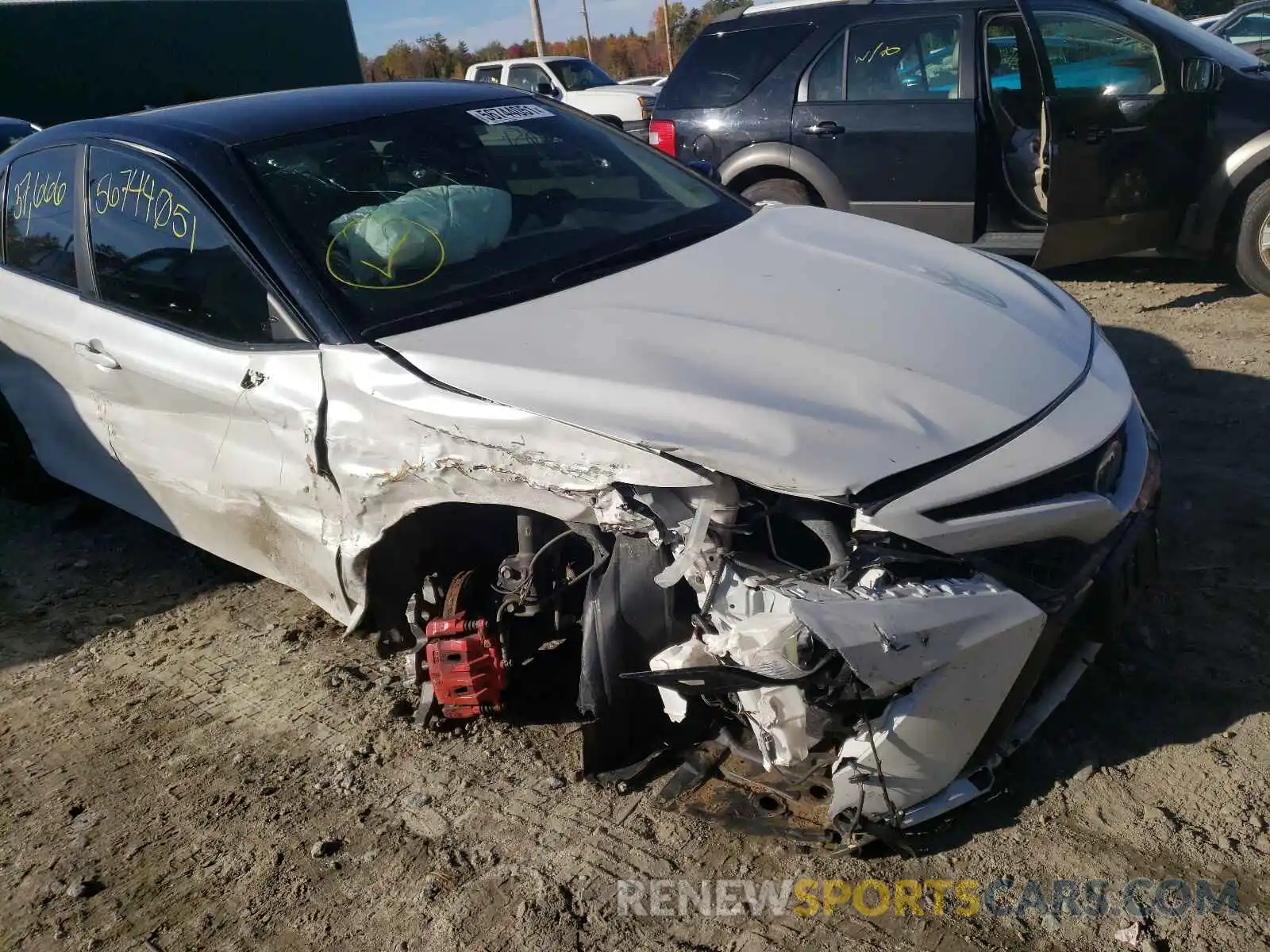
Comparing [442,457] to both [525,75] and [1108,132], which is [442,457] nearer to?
[1108,132]

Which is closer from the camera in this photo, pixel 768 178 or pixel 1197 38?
pixel 1197 38

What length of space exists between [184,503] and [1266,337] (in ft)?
16.5

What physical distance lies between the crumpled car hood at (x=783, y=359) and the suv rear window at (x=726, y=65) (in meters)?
4.07

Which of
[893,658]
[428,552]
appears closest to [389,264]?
[428,552]

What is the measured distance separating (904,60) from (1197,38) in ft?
5.34

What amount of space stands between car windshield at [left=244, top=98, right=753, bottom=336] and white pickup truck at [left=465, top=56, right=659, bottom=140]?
11425 millimetres

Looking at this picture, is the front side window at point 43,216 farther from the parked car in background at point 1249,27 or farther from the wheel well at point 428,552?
the parked car in background at point 1249,27

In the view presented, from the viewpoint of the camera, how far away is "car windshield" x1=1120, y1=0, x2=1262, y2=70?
6.06 metres

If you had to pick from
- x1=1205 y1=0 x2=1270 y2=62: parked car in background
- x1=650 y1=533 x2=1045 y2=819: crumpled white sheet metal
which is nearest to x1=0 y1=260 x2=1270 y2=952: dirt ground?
x1=650 y1=533 x2=1045 y2=819: crumpled white sheet metal

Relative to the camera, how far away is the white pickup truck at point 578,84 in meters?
15.9

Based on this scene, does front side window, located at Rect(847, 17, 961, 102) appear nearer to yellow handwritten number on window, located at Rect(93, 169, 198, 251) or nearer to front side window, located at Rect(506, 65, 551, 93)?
yellow handwritten number on window, located at Rect(93, 169, 198, 251)

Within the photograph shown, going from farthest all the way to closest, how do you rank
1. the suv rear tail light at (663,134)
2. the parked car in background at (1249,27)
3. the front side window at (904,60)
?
1. the parked car in background at (1249,27)
2. the suv rear tail light at (663,134)
3. the front side window at (904,60)

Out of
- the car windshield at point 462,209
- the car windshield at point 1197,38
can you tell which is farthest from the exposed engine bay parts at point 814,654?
the car windshield at point 1197,38

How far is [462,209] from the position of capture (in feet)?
10.5
